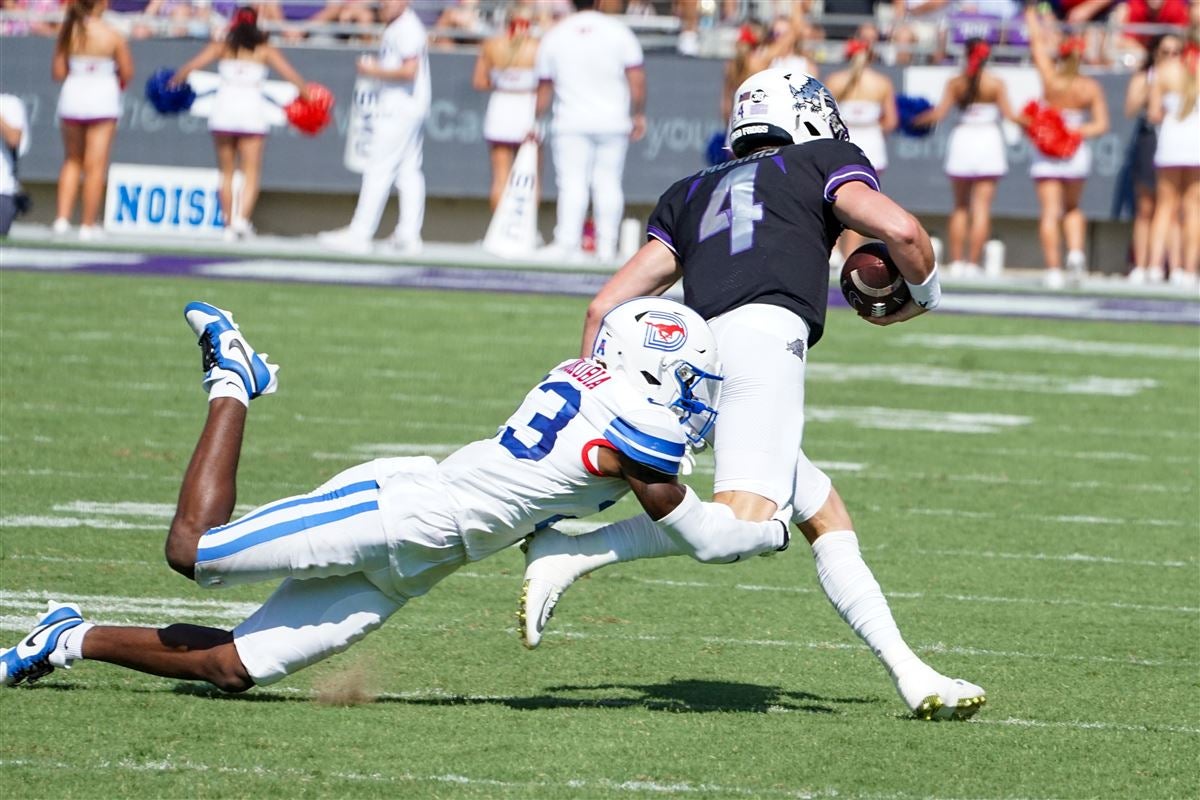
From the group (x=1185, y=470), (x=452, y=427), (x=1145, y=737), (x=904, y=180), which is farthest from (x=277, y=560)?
(x=904, y=180)

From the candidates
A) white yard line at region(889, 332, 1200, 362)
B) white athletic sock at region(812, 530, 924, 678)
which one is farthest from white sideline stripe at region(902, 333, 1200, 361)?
white athletic sock at region(812, 530, 924, 678)

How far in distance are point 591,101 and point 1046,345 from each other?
13.9ft

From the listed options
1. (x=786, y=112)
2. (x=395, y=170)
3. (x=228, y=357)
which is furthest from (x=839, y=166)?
(x=395, y=170)

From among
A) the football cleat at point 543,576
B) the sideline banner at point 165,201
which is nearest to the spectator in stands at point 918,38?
the sideline banner at point 165,201

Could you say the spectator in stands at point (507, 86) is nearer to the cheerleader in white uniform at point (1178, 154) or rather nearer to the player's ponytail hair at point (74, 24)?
the player's ponytail hair at point (74, 24)

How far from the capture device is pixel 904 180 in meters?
17.2

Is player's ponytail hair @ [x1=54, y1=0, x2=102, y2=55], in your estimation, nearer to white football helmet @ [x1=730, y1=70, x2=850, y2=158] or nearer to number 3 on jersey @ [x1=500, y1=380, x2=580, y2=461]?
white football helmet @ [x1=730, y1=70, x2=850, y2=158]

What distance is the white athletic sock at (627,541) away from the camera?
4.68 meters

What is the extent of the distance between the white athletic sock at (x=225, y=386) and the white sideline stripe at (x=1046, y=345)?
8159 millimetres

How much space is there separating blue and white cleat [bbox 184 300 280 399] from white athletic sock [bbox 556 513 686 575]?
0.90m

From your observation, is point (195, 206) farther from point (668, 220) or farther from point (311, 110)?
point (668, 220)

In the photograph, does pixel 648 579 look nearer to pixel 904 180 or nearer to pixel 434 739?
pixel 434 739

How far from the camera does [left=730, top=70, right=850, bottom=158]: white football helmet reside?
5109 mm

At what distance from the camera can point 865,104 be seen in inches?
617
